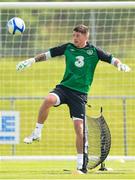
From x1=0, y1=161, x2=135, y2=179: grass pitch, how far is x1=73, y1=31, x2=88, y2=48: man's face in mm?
1741

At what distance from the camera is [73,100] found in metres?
11.9

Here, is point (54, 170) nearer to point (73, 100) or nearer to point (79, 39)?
point (73, 100)

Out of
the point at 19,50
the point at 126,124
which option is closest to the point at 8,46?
the point at 19,50

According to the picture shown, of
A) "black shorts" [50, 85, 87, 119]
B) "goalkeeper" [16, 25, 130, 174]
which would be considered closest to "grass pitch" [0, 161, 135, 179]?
"goalkeeper" [16, 25, 130, 174]

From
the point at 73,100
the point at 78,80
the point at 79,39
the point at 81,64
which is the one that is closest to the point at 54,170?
the point at 73,100

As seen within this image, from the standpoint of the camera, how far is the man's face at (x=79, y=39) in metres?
11.9

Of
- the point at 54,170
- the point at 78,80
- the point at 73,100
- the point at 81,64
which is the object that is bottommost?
the point at 54,170

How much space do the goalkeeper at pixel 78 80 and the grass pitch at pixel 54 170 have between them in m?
0.41

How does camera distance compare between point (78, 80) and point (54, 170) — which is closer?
point (78, 80)

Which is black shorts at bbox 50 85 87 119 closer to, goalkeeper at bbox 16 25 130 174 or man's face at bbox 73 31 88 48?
goalkeeper at bbox 16 25 130 174

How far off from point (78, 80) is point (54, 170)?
56.0 inches

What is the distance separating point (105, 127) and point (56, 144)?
201 inches

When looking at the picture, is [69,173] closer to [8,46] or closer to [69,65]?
[69,65]

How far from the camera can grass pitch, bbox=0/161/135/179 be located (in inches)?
439
